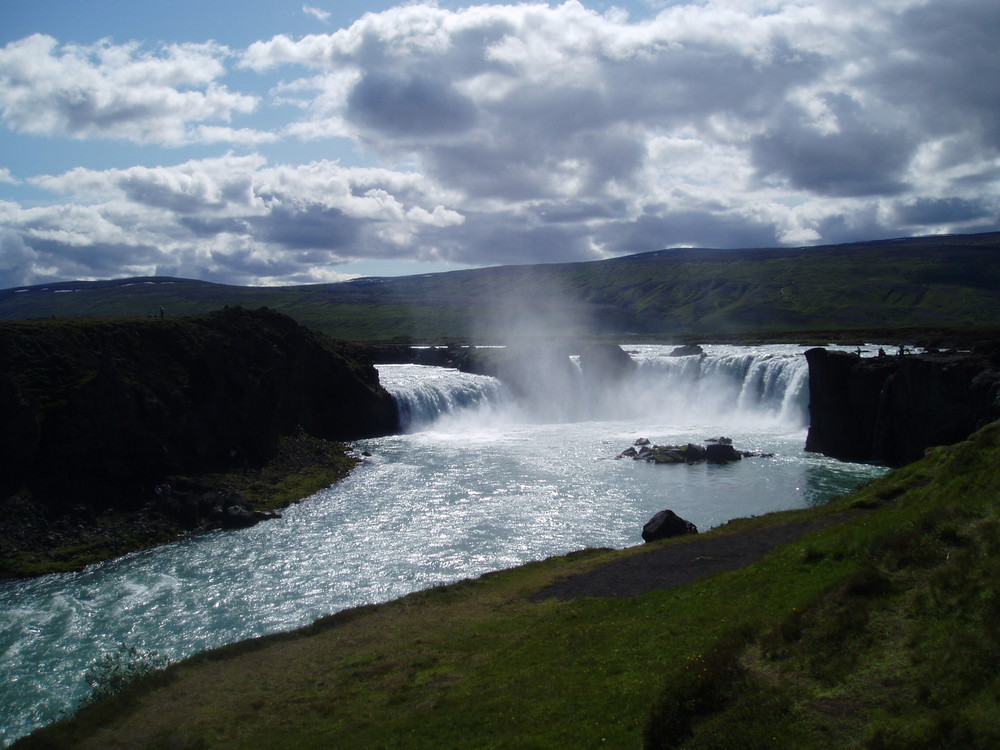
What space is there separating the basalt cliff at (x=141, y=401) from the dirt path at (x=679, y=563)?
2592 centimetres

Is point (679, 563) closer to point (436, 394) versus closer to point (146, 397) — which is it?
point (146, 397)

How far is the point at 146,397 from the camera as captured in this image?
43.9m

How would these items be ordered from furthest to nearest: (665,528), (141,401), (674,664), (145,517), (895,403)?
(895,403) → (141,401) → (145,517) → (665,528) → (674,664)

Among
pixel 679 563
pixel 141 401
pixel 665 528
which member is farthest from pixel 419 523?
pixel 141 401

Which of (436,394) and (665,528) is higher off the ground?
(436,394)

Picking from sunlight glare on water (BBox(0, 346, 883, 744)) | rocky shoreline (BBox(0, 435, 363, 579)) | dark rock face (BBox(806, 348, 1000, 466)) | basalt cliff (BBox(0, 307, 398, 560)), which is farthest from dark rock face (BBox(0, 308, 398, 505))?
dark rock face (BBox(806, 348, 1000, 466))

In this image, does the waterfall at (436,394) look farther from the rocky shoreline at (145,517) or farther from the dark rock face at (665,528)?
the dark rock face at (665,528)

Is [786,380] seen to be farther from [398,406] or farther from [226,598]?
[226,598]

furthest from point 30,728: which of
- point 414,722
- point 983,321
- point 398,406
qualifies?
point 983,321

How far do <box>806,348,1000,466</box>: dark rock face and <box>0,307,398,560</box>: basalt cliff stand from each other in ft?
134

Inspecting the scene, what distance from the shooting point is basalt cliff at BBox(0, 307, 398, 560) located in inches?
1462

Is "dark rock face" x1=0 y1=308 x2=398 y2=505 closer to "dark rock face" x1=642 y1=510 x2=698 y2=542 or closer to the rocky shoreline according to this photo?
the rocky shoreline

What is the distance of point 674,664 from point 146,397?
38.8 m

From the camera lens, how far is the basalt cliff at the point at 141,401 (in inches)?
1462
